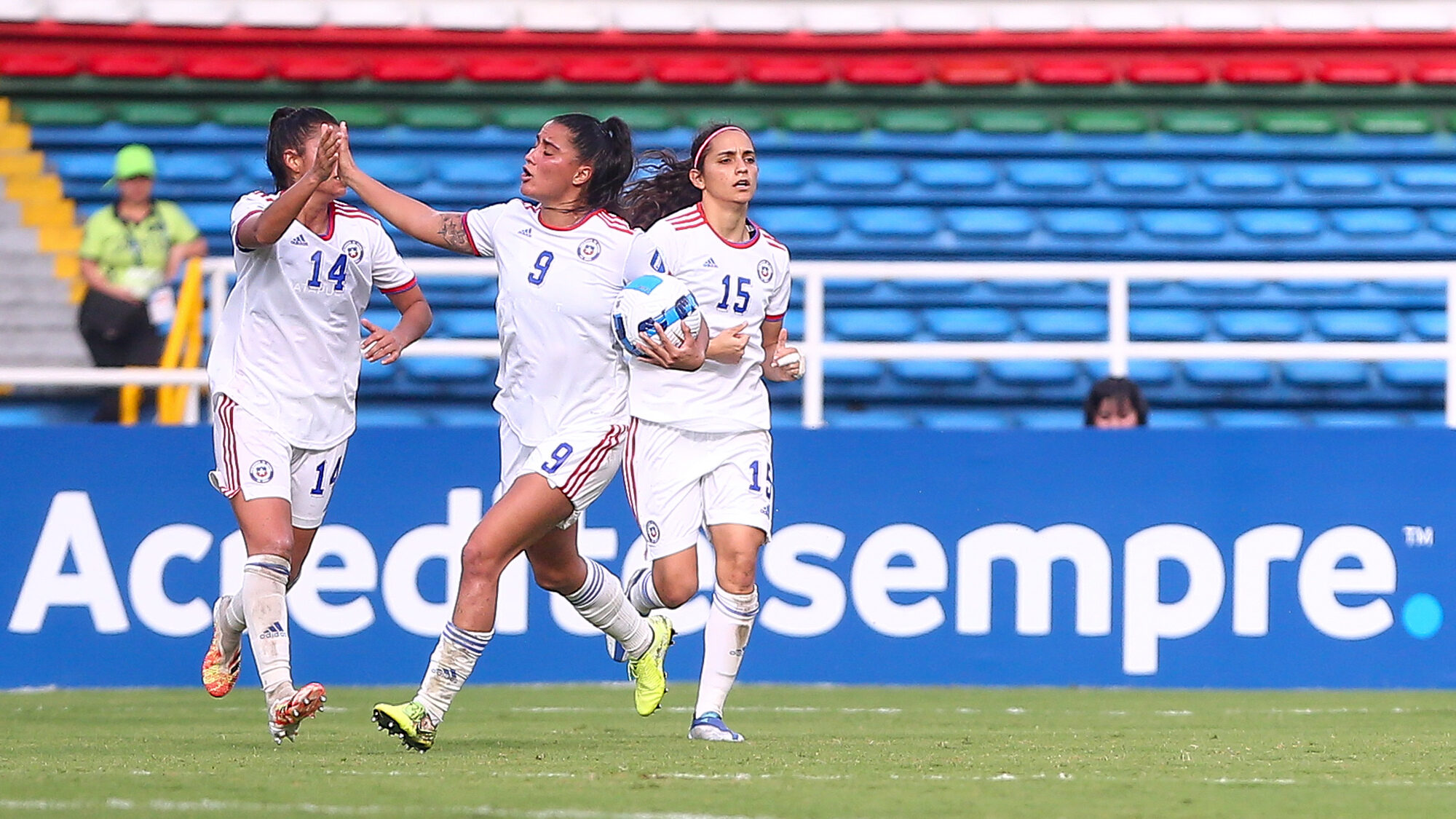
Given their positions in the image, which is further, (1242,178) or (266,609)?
(1242,178)

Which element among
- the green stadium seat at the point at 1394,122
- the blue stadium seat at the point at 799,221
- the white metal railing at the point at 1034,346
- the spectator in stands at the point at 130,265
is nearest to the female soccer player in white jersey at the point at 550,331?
the white metal railing at the point at 1034,346

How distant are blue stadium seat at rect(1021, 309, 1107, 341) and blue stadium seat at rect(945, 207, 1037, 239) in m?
0.61

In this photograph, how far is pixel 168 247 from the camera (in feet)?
36.6

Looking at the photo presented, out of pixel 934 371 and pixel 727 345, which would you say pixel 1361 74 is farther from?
pixel 727 345

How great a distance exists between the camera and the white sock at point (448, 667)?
5.99m

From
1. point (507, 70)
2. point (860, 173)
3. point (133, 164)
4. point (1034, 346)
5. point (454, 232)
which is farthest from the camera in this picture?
point (507, 70)

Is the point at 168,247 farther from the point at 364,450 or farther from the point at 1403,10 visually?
the point at 1403,10

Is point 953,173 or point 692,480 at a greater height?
point 953,173

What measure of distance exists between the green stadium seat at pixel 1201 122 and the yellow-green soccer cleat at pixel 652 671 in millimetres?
7884

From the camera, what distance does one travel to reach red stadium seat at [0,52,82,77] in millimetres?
14133

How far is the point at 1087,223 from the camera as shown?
13.4 meters

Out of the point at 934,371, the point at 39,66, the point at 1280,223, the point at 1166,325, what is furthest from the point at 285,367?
the point at 39,66

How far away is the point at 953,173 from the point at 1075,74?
1126mm

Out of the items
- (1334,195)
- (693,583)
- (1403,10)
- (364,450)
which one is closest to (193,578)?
(364,450)
